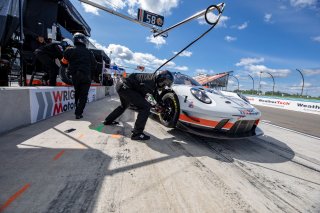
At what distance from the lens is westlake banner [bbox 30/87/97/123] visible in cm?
385

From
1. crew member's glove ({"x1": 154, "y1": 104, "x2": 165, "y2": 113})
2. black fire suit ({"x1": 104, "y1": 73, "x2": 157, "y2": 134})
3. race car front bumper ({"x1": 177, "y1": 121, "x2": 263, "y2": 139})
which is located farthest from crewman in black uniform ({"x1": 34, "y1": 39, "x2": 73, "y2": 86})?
race car front bumper ({"x1": 177, "y1": 121, "x2": 263, "y2": 139})

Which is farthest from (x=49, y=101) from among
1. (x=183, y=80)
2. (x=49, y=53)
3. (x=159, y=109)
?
(x=183, y=80)

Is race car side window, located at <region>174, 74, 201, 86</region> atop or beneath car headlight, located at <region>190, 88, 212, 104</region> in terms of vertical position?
atop

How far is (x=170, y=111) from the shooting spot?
3863 mm

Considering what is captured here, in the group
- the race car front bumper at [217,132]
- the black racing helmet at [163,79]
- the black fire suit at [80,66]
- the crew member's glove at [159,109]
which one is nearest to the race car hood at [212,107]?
the race car front bumper at [217,132]

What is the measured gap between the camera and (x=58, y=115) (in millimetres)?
4738

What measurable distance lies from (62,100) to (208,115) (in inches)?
154

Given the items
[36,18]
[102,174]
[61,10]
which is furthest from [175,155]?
[61,10]

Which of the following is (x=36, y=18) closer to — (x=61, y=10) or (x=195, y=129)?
(x=61, y=10)

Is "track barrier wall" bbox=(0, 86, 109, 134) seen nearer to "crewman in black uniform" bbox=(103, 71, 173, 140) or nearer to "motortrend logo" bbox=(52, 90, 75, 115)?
"motortrend logo" bbox=(52, 90, 75, 115)

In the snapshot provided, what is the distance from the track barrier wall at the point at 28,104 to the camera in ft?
10.2

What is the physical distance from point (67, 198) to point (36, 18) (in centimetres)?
1080

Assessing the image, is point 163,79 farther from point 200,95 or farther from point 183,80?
point 183,80

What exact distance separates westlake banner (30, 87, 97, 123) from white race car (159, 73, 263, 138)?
2690mm
